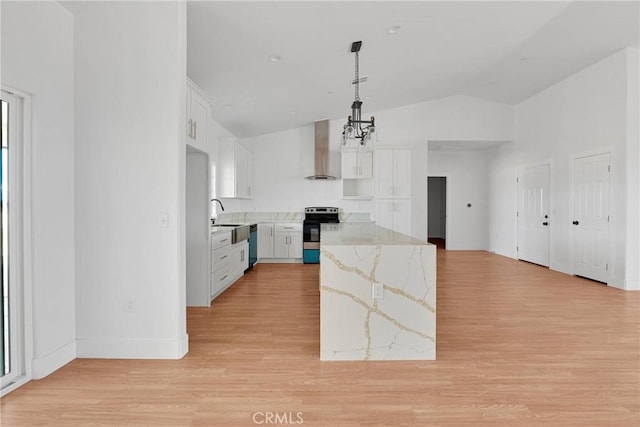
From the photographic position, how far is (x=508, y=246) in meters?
7.74

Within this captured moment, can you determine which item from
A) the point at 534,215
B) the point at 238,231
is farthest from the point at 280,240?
the point at 534,215

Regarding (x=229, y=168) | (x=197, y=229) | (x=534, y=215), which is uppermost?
(x=229, y=168)

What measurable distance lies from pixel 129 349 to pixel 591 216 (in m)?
6.28

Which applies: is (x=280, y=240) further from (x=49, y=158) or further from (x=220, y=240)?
(x=49, y=158)

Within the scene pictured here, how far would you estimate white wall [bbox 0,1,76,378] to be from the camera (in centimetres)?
215

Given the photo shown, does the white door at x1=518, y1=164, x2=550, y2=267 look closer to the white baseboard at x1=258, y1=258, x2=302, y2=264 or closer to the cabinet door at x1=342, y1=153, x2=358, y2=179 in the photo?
the cabinet door at x1=342, y1=153, x2=358, y2=179

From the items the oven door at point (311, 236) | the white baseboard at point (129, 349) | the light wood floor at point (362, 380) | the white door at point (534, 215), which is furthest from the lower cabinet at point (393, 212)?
the white baseboard at point (129, 349)

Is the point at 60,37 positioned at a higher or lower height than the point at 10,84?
higher

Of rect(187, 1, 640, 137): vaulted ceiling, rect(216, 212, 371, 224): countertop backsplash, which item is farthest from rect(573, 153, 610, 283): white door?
rect(216, 212, 371, 224): countertop backsplash

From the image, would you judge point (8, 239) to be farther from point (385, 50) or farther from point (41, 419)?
point (385, 50)

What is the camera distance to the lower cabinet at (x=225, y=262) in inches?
162

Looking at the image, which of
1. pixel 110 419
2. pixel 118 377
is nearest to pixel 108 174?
pixel 118 377

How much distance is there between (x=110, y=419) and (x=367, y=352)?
5.29ft

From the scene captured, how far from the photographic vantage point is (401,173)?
714 cm
